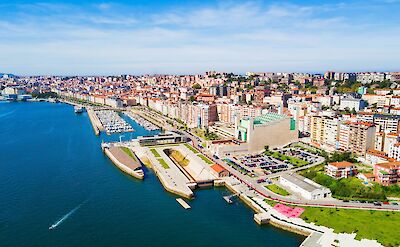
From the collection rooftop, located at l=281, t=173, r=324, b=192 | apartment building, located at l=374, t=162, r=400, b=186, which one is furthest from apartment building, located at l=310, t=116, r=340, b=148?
rooftop, located at l=281, t=173, r=324, b=192

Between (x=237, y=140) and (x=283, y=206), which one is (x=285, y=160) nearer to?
(x=237, y=140)

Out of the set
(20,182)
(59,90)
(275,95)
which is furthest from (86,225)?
(59,90)

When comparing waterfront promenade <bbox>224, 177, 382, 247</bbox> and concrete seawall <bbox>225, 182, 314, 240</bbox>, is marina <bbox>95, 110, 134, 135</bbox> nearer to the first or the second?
waterfront promenade <bbox>224, 177, 382, 247</bbox>

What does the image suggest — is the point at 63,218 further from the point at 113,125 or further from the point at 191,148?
the point at 113,125

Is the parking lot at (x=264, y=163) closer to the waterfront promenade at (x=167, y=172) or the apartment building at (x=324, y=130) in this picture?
the waterfront promenade at (x=167, y=172)

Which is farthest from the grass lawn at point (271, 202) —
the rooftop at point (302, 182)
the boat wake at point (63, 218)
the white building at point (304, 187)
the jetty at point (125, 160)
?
the boat wake at point (63, 218)

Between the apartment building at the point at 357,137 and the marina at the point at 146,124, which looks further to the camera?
the marina at the point at 146,124
